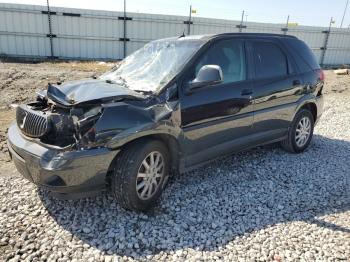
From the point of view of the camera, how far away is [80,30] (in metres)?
14.1

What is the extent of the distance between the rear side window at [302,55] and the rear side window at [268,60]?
0.35m

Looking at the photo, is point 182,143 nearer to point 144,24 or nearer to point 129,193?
point 129,193

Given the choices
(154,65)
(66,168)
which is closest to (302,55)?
(154,65)

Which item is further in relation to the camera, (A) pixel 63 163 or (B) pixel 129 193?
(B) pixel 129 193

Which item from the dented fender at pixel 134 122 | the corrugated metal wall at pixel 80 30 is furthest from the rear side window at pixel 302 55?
the corrugated metal wall at pixel 80 30

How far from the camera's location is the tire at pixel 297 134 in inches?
211

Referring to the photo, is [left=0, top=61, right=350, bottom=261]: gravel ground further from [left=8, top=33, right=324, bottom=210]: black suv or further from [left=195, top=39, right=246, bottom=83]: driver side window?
[left=195, top=39, right=246, bottom=83]: driver side window

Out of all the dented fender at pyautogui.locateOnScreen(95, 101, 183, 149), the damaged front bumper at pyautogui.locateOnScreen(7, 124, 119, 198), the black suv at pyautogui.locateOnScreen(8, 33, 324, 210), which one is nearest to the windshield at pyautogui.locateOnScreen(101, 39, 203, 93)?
the black suv at pyautogui.locateOnScreen(8, 33, 324, 210)

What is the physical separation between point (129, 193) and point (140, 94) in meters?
1.04

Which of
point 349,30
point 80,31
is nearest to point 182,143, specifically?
point 80,31

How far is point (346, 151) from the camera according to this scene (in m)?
5.83

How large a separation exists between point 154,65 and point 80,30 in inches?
442

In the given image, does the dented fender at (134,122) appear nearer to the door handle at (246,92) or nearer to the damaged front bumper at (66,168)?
the damaged front bumper at (66,168)

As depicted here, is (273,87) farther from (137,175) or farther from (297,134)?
(137,175)
